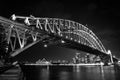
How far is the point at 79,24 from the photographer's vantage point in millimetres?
65938

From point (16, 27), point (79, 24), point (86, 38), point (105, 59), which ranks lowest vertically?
point (105, 59)

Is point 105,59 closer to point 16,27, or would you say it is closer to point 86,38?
point 86,38

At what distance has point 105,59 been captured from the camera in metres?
87.2

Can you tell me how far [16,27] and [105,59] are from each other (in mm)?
76008

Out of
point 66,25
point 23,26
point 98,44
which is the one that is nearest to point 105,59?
point 98,44

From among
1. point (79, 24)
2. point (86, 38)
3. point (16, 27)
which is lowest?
point (16, 27)

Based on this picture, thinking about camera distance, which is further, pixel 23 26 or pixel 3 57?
pixel 23 26

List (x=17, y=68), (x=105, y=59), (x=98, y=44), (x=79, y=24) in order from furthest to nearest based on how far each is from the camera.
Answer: (x=105, y=59) → (x=98, y=44) → (x=79, y=24) → (x=17, y=68)

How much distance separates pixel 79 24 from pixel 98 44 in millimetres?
18656

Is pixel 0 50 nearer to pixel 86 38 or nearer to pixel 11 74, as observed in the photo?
pixel 11 74

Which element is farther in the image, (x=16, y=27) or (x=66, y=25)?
(x=66, y=25)

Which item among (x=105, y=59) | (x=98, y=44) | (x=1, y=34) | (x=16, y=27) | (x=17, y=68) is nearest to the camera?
(x=17, y=68)

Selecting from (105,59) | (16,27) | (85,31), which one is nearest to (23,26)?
(16,27)

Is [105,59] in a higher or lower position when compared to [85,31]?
lower
